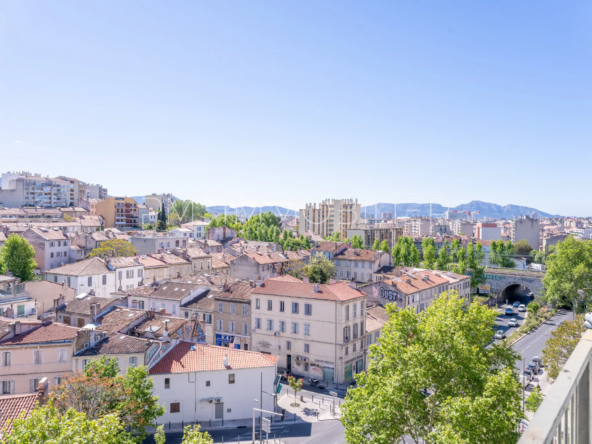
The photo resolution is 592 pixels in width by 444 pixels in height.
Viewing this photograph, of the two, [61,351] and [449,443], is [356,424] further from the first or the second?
[61,351]

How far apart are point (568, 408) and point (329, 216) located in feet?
548

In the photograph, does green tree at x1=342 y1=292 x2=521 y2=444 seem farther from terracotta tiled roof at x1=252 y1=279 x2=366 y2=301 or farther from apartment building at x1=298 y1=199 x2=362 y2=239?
apartment building at x1=298 y1=199 x2=362 y2=239

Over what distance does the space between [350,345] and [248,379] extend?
1206 cm

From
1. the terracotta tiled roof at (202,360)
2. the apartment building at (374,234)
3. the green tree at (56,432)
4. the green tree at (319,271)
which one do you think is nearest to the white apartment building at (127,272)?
the green tree at (319,271)

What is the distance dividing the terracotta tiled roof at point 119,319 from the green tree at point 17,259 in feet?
91.1

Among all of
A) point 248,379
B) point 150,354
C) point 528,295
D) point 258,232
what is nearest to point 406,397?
point 248,379

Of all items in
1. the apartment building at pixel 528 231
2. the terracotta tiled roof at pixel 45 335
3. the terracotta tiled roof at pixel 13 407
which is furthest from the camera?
the apartment building at pixel 528 231

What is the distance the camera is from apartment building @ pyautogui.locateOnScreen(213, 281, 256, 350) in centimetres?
4453

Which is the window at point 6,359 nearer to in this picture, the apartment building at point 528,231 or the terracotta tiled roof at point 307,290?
the terracotta tiled roof at point 307,290

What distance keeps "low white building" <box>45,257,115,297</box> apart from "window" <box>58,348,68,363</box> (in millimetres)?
27742

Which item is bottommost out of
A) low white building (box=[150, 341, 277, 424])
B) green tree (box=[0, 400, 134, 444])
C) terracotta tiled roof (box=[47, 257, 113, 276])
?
low white building (box=[150, 341, 277, 424])

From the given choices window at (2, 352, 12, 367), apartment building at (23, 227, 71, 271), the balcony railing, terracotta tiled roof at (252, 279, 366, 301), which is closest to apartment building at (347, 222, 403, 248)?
apartment building at (23, 227, 71, 271)

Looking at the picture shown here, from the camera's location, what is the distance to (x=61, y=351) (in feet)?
99.0

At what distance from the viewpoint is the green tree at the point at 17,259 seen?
194ft
